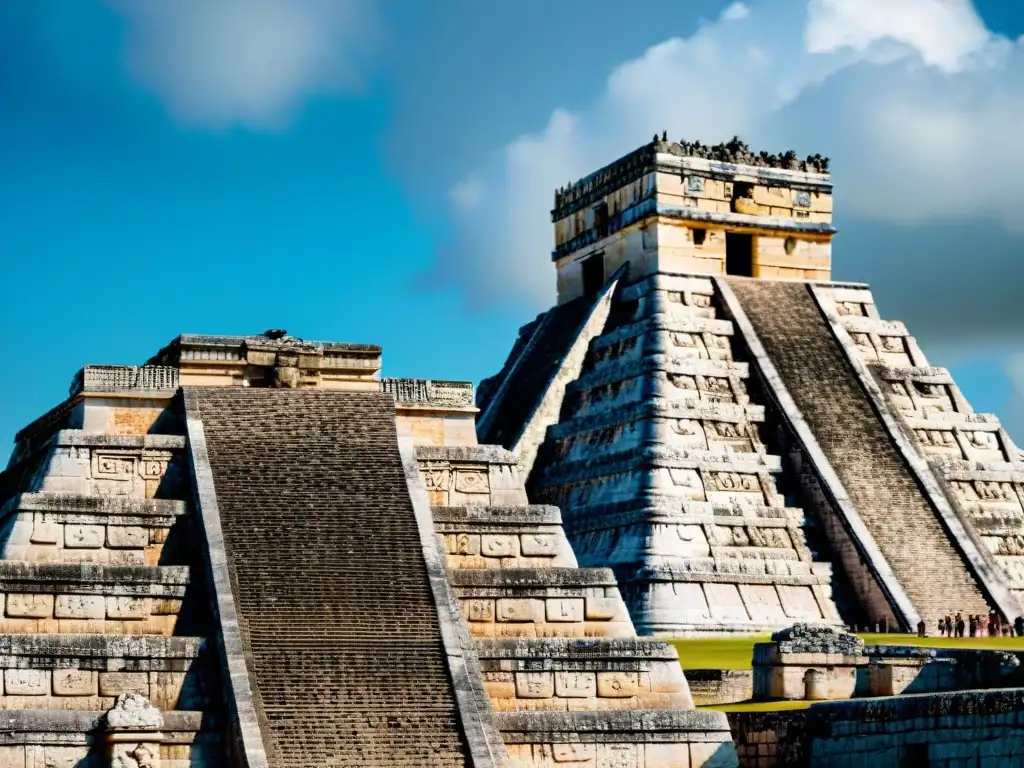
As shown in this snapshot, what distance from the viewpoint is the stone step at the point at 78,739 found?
19734mm

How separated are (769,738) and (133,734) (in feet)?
23.3

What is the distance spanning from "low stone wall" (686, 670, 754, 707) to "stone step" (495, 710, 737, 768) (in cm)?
390

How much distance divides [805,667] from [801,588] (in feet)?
49.1

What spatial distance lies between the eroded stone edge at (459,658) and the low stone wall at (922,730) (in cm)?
358

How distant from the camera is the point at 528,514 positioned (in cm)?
2373

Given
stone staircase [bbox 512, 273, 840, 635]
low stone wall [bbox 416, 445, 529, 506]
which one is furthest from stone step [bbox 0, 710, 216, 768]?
stone staircase [bbox 512, 273, 840, 635]

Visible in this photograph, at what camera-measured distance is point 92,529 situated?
22.3 m

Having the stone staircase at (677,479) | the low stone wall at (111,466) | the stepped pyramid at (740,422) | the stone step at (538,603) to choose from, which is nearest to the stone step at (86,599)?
the low stone wall at (111,466)

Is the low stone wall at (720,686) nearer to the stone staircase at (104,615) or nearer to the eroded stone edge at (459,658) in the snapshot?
the eroded stone edge at (459,658)

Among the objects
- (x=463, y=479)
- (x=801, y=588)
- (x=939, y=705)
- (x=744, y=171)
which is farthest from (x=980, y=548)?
(x=939, y=705)

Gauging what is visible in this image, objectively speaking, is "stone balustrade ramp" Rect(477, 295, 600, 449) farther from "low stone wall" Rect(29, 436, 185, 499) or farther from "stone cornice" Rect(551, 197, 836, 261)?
"low stone wall" Rect(29, 436, 185, 499)

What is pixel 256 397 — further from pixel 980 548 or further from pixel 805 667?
pixel 980 548

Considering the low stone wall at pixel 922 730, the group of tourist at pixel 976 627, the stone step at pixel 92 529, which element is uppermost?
the group of tourist at pixel 976 627

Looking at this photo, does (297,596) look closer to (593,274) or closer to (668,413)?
(668,413)
